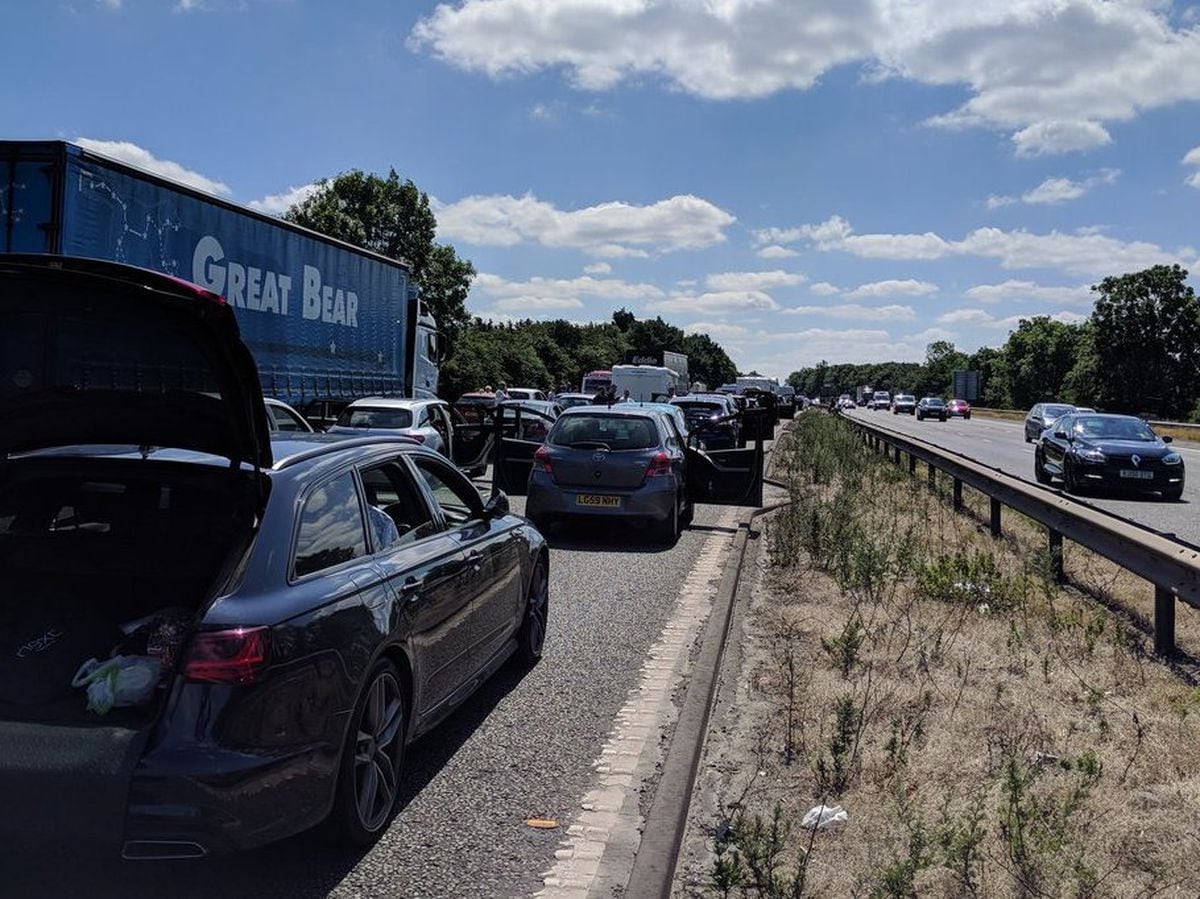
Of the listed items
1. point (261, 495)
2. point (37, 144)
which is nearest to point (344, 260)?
point (37, 144)

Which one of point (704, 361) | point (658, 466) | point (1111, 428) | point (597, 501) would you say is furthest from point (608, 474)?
point (704, 361)

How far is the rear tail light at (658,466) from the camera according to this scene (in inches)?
459

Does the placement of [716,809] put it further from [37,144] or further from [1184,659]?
[37,144]

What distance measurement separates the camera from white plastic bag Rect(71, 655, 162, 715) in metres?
3.27

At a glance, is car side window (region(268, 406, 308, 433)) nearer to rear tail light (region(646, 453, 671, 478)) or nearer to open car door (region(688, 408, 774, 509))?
rear tail light (region(646, 453, 671, 478))

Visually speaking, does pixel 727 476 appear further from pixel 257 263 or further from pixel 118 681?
pixel 118 681

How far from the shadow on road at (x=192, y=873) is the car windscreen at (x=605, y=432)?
8.20m

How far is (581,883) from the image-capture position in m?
3.59

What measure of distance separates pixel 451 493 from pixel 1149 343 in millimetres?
98498

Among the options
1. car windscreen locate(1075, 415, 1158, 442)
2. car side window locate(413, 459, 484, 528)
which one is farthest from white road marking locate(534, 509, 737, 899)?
car windscreen locate(1075, 415, 1158, 442)

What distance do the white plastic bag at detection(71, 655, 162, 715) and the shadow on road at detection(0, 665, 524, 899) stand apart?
0.43 m

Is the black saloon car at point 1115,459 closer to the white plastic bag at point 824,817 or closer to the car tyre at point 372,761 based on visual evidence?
the white plastic bag at point 824,817

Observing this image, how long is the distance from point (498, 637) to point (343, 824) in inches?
76.4

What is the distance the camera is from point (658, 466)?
1171 centimetres
